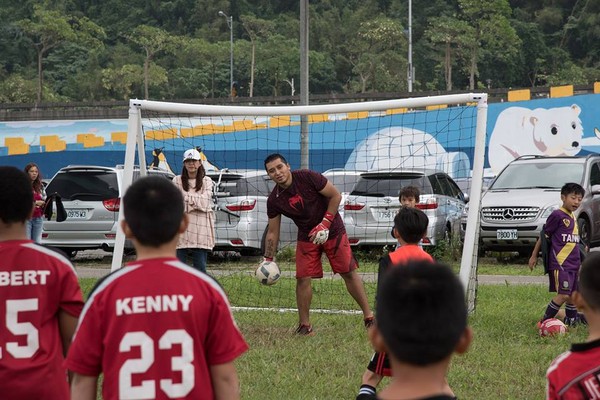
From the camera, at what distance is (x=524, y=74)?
86688 millimetres

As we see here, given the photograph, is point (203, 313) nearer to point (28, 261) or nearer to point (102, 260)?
point (28, 261)

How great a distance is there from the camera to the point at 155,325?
12.0 ft

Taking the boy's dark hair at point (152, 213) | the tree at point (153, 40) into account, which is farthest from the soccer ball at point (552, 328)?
the tree at point (153, 40)

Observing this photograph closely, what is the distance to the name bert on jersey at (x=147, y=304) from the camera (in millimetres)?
3643

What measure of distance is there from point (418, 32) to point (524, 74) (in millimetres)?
10450

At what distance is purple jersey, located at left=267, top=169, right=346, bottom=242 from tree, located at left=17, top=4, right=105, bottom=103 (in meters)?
Result: 61.6

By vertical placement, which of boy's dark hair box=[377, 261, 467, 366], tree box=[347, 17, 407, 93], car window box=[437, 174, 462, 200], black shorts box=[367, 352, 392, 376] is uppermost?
tree box=[347, 17, 407, 93]

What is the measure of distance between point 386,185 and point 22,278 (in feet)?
43.2

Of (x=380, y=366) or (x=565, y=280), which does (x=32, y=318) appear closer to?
(x=380, y=366)

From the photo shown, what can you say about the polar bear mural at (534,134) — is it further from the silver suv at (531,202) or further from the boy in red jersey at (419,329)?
the boy in red jersey at (419,329)

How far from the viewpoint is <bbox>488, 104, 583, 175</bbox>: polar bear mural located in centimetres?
2803

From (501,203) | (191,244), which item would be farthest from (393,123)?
(191,244)

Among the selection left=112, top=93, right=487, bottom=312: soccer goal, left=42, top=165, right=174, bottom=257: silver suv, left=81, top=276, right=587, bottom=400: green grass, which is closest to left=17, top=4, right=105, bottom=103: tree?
left=112, top=93, right=487, bottom=312: soccer goal

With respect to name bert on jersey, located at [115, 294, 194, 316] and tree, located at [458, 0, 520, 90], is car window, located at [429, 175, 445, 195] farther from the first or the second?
Result: tree, located at [458, 0, 520, 90]
